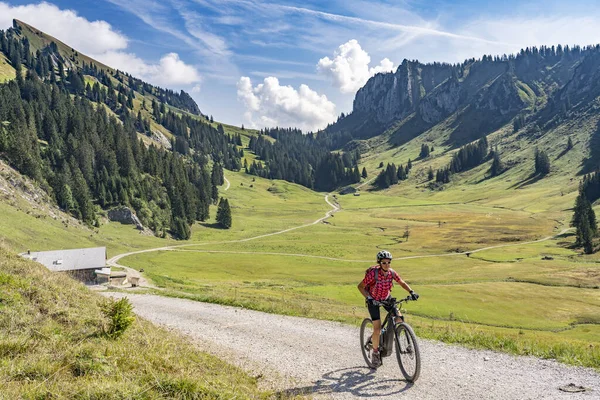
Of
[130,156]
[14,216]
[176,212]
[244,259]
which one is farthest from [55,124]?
[244,259]

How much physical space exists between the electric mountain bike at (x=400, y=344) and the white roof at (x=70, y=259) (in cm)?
4897

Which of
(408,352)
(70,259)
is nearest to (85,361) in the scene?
(408,352)

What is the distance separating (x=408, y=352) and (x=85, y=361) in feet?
28.1

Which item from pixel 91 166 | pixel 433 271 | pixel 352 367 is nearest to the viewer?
pixel 352 367

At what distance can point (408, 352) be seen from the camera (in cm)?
1150

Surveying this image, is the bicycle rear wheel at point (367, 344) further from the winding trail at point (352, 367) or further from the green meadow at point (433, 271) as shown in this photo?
the green meadow at point (433, 271)

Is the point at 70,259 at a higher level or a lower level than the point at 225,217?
lower

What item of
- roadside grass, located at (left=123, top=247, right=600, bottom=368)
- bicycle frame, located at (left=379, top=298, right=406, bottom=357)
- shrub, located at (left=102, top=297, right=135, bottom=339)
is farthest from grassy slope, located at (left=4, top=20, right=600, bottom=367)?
shrub, located at (left=102, top=297, right=135, bottom=339)

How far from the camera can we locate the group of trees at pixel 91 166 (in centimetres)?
10675

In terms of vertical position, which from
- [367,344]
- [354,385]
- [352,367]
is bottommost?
[352,367]

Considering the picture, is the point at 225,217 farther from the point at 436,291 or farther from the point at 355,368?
the point at 355,368

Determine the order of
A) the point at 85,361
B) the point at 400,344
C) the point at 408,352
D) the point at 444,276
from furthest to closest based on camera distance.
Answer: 1. the point at 444,276
2. the point at 400,344
3. the point at 408,352
4. the point at 85,361

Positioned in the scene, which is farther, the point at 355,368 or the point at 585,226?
the point at 585,226

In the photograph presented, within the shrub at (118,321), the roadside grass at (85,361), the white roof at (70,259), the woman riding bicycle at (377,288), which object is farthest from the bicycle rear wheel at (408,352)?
the white roof at (70,259)
